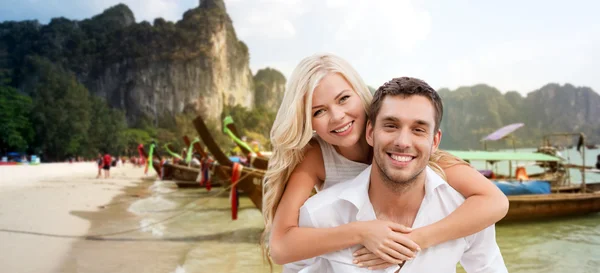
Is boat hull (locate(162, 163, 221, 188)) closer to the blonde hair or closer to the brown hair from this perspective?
the blonde hair

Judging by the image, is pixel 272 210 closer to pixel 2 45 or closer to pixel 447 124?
pixel 2 45

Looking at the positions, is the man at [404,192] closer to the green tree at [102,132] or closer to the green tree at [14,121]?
the green tree at [14,121]

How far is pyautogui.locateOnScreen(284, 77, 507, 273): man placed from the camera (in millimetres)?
1882

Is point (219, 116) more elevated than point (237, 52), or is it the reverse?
point (237, 52)

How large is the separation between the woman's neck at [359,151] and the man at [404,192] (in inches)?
16.4

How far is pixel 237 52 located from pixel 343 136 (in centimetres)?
11931

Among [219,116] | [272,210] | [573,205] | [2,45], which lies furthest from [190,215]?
[2,45]

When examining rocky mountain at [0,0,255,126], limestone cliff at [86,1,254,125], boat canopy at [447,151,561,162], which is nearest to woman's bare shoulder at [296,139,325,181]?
boat canopy at [447,151,561,162]

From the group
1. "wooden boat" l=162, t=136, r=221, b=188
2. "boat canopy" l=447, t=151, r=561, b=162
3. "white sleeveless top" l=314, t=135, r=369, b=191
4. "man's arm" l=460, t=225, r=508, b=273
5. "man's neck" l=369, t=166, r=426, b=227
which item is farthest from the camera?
"wooden boat" l=162, t=136, r=221, b=188

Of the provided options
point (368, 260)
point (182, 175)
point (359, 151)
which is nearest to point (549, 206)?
point (359, 151)

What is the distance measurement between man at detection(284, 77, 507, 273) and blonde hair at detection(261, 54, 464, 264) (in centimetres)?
26

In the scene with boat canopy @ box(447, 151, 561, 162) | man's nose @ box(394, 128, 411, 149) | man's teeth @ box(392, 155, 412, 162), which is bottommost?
boat canopy @ box(447, 151, 561, 162)

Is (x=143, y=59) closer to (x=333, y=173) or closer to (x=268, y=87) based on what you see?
(x=268, y=87)

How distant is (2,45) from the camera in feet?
348
